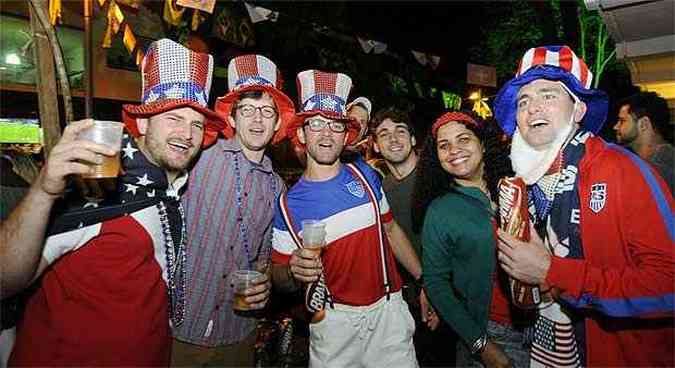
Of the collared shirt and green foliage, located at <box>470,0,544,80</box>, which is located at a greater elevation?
green foliage, located at <box>470,0,544,80</box>

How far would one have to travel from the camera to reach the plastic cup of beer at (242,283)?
2941mm

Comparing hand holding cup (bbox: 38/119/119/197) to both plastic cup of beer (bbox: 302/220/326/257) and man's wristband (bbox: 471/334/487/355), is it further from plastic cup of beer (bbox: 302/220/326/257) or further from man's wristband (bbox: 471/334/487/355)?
man's wristband (bbox: 471/334/487/355)

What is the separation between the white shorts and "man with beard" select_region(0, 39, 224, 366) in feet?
3.45

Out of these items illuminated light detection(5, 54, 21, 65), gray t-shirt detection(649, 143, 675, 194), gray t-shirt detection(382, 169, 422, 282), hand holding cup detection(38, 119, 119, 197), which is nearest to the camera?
hand holding cup detection(38, 119, 119, 197)

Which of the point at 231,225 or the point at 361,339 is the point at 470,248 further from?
the point at 231,225

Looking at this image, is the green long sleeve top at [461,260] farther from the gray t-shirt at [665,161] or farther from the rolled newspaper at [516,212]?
the gray t-shirt at [665,161]

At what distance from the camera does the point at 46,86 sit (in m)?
2.52

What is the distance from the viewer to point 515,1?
1702 cm

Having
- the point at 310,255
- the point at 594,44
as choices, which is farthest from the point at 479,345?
the point at 594,44

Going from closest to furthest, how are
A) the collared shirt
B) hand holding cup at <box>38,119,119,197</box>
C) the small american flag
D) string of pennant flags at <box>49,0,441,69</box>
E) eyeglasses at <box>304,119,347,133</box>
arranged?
hand holding cup at <box>38,119,119,197</box> → the small american flag → the collared shirt → eyeglasses at <box>304,119,347,133</box> → string of pennant flags at <box>49,0,441,69</box>

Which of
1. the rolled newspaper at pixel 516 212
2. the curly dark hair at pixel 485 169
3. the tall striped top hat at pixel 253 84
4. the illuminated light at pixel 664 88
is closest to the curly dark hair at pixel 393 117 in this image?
the curly dark hair at pixel 485 169

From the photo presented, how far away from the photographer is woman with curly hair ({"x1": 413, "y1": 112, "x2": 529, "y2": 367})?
2930mm

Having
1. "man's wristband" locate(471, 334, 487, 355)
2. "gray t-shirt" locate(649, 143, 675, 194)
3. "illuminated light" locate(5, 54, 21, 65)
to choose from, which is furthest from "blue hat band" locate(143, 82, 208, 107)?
"illuminated light" locate(5, 54, 21, 65)

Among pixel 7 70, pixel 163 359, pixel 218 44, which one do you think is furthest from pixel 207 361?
pixel 218 44
